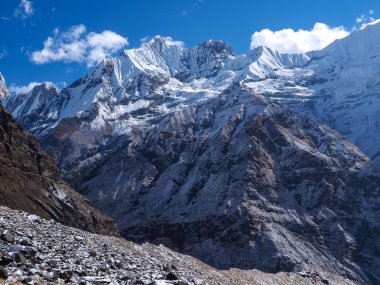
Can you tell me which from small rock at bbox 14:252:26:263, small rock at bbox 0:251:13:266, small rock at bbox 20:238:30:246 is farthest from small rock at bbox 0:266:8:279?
small rock at bbox 20:238:30:246

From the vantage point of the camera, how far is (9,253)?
136 ft

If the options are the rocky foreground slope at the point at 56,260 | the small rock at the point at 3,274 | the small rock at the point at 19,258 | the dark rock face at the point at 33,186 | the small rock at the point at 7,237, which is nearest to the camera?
the small rock at the point at 3,274

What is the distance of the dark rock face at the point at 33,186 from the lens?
6368 inches

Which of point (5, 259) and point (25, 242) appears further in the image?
point (25, 242)

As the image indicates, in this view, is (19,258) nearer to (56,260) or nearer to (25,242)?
(56,260)

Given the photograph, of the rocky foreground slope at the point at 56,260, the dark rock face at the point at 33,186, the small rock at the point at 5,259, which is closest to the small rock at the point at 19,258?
the rocky foreground slope at the point at 56,260

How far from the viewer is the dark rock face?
16175cm

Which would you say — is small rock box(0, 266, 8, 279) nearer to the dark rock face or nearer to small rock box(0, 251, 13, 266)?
small rock box(0, 251, 13, 266)

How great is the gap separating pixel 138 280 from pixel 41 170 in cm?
15170

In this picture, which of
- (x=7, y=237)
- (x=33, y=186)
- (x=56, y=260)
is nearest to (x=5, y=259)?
(x=56, y=260)

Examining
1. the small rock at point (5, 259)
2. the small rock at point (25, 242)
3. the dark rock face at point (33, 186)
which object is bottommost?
the small rock at point (5, 259)

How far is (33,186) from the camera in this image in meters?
175

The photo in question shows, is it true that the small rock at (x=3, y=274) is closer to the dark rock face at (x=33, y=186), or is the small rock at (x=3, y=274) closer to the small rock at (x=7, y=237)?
the small rock at (x=7, y=237)

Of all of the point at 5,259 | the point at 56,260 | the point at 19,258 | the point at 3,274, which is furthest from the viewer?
the point at 56,260
